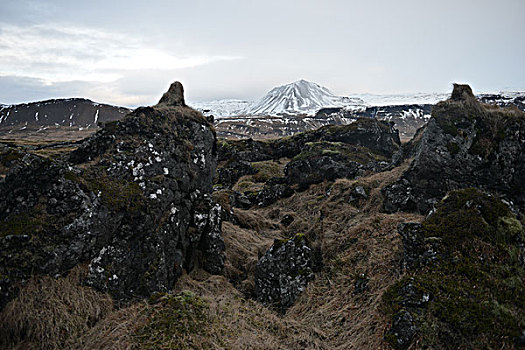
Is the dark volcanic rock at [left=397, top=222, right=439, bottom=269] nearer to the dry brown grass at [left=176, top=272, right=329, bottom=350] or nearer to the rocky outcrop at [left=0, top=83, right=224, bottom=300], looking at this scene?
the dry brown grass at [left=176, top=272, right=329, bottom=350]

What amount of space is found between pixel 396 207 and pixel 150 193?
8.86m

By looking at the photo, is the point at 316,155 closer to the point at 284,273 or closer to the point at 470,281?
the point at 284,273

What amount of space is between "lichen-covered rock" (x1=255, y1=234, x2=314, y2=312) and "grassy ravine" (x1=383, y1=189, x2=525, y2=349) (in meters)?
2.90

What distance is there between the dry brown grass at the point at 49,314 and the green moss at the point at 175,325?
133cm

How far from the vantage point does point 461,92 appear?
12.2 m

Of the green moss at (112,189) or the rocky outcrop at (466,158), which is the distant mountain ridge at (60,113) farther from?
the rocky outcrop at (466,158)

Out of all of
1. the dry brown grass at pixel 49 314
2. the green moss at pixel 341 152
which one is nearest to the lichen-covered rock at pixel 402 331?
the dry brown grass at pixel 49 314

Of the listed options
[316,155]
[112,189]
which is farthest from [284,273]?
[316,155]

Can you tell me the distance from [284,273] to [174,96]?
8553 millimetres

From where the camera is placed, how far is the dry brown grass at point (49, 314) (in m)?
4.62

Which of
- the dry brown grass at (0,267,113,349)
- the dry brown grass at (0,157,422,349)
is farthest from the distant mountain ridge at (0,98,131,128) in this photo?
the dry brown grass at (0,267,113,349)

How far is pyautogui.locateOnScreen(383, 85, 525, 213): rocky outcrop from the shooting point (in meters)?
9.79

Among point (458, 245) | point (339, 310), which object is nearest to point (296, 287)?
point (339, 310)

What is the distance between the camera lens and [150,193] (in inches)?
311
